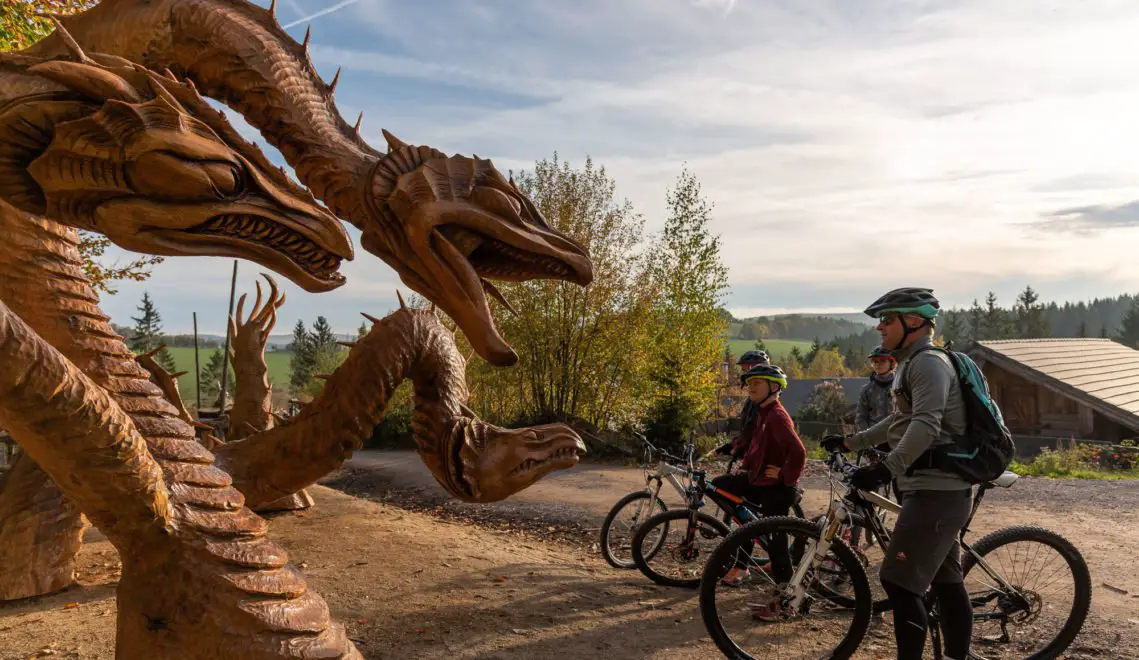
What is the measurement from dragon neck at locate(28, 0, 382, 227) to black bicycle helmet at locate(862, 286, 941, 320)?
250 centimetres

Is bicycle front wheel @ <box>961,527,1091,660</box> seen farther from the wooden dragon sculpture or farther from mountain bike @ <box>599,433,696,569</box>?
the wooden dragon sculpture

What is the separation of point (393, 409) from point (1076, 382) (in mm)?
15304

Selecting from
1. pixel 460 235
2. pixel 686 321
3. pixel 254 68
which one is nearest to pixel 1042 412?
pixel 686 321

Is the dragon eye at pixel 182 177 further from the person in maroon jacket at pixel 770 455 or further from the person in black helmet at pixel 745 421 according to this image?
the person in black helmet at pixel 745 421

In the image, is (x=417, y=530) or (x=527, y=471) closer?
(x=527, y=471)

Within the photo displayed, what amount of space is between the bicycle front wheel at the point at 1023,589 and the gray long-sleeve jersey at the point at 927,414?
1180mm

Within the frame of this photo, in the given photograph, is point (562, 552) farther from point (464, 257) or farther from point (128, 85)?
point (128, 85)

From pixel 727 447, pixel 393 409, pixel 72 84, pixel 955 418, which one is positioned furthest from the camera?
pixel 393 409

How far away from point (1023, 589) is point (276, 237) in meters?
4.69

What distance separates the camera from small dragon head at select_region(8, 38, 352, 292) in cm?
185

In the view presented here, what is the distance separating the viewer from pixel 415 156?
89.4 inches

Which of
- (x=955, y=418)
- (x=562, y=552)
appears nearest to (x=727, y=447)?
(x=562, y=552)

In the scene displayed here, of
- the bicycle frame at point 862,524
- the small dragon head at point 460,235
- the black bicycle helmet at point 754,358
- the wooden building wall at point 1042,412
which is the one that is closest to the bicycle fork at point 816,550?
the bicycle frame at point 862,524

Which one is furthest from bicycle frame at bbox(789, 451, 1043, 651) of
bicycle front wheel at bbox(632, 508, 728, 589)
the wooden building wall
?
the wooden building wall
